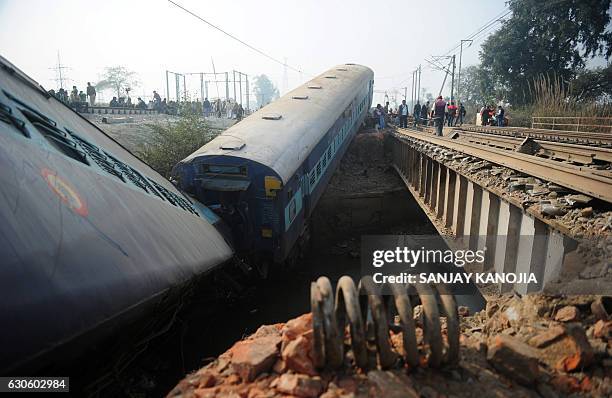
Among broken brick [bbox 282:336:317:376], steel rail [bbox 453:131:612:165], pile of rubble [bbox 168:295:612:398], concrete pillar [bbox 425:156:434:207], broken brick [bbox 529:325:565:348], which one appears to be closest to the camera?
pile of rubble [bbox 168:295:612:398]

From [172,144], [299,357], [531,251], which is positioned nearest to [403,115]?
[172,144]

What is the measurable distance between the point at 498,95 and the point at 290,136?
4175cm

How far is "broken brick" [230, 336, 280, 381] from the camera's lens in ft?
8.73

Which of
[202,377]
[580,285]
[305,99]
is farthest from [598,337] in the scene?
[305,99]

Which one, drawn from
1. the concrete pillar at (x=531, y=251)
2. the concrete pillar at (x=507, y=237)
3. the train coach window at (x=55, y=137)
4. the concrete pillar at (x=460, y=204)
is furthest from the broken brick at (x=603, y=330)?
the train coach window at (x=55, y=137)

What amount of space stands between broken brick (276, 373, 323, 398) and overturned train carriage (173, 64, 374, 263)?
6.04 meters

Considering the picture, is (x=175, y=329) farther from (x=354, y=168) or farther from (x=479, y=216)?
(x=354, y=168)

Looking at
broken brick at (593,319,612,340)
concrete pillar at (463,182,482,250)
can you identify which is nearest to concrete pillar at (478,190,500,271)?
concrete pillar at (463,182,482,250)

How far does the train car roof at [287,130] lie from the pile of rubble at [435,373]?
5.89 metres

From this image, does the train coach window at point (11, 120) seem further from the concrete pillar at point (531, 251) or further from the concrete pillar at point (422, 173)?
the concrete pillar at point (422, 173)

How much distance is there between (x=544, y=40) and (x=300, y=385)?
1847 inches

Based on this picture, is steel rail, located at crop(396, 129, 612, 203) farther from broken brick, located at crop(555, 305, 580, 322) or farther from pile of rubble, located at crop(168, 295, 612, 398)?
pile of rubble, located at crop(168, 295, 612, 398)

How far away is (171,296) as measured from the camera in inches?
169

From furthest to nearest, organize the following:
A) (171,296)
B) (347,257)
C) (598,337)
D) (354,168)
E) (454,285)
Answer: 1. (354,168)
2. (347,257)
3. (454,285)
4. (171,296)
5. (598,337)
